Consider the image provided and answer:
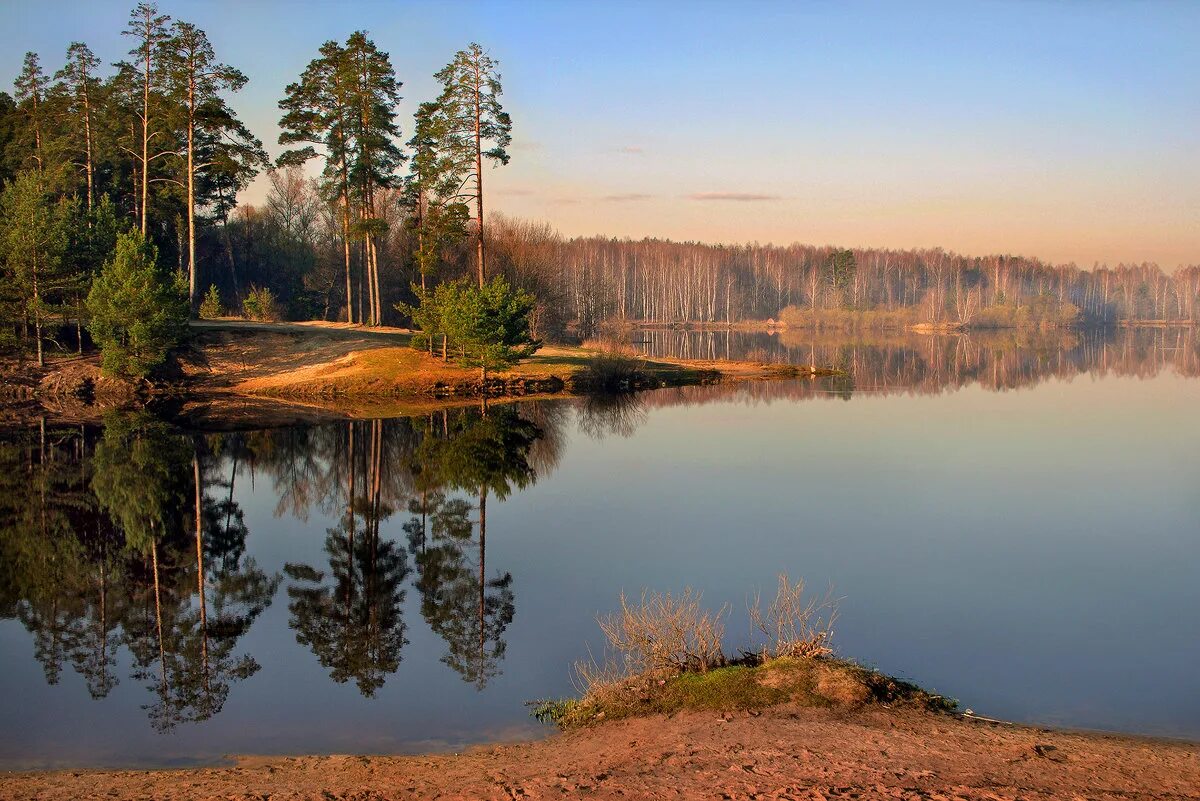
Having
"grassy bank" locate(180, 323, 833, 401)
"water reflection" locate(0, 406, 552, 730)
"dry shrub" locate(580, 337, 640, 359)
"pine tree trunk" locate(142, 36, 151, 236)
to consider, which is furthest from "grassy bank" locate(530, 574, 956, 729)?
"pine tree trunk" locate(142, 36, 151, 236)

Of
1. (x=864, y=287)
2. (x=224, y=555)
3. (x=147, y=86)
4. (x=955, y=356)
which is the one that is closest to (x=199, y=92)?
(x=147, y=86)

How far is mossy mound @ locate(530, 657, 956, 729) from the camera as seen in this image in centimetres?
916

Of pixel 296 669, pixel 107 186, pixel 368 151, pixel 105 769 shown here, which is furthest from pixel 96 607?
pixel 107 186

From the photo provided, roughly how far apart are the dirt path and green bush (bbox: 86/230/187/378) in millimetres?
29340

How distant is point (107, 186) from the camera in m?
49.2

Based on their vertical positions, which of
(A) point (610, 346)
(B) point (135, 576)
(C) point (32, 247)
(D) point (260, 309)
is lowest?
(B) point (135, 576)

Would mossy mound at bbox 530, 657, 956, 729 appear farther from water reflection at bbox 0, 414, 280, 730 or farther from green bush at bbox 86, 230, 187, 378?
green bush at bbox 86, 230, 187, 378

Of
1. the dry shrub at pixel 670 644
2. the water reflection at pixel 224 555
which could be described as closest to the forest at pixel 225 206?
the water reflection at pixel 224 555

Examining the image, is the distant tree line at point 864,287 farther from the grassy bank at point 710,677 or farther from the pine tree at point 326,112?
the grassy bank at point 710,677

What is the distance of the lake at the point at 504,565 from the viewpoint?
9797 mm

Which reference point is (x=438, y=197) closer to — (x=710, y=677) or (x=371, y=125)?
(x=371, y=125)

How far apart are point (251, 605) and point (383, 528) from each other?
4.35 metres

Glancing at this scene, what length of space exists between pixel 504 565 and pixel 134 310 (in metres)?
25.1

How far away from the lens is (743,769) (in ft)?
25.0
